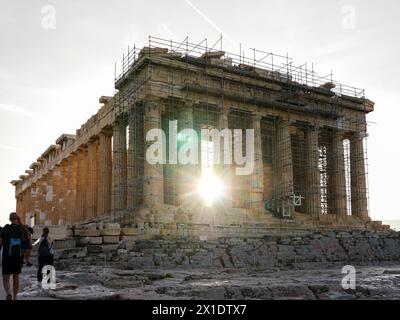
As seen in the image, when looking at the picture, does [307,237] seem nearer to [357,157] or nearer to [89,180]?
[357,157]

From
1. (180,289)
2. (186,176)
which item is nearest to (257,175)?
(186,176)

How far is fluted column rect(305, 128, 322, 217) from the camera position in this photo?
107 feet

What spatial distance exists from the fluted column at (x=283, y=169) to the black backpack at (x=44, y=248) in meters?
20.1

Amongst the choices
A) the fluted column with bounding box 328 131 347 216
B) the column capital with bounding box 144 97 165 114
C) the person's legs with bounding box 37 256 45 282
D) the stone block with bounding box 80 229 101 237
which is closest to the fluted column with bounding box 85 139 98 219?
the column capital with bounding box 144 97 165 114

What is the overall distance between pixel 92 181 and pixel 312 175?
14.6 meters

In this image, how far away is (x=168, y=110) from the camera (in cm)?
2934

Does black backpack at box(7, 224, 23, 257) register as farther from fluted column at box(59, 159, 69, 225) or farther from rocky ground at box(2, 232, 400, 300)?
fluted column at box(59, 159, 69, 225)

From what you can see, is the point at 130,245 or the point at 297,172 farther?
the point at 297,172

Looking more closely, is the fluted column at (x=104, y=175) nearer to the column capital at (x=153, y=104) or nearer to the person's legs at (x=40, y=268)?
the column capital at (x=153, y=104)

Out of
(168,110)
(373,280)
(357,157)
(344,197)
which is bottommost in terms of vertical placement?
(373,280)

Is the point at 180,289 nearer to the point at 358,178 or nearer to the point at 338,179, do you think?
the point at 338,179

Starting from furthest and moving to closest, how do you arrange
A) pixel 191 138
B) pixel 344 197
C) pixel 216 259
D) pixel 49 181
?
pixel 49 181 → pixel 344 197 → pixel 191 138 → pixel 216 259

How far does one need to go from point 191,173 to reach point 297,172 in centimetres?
1110
